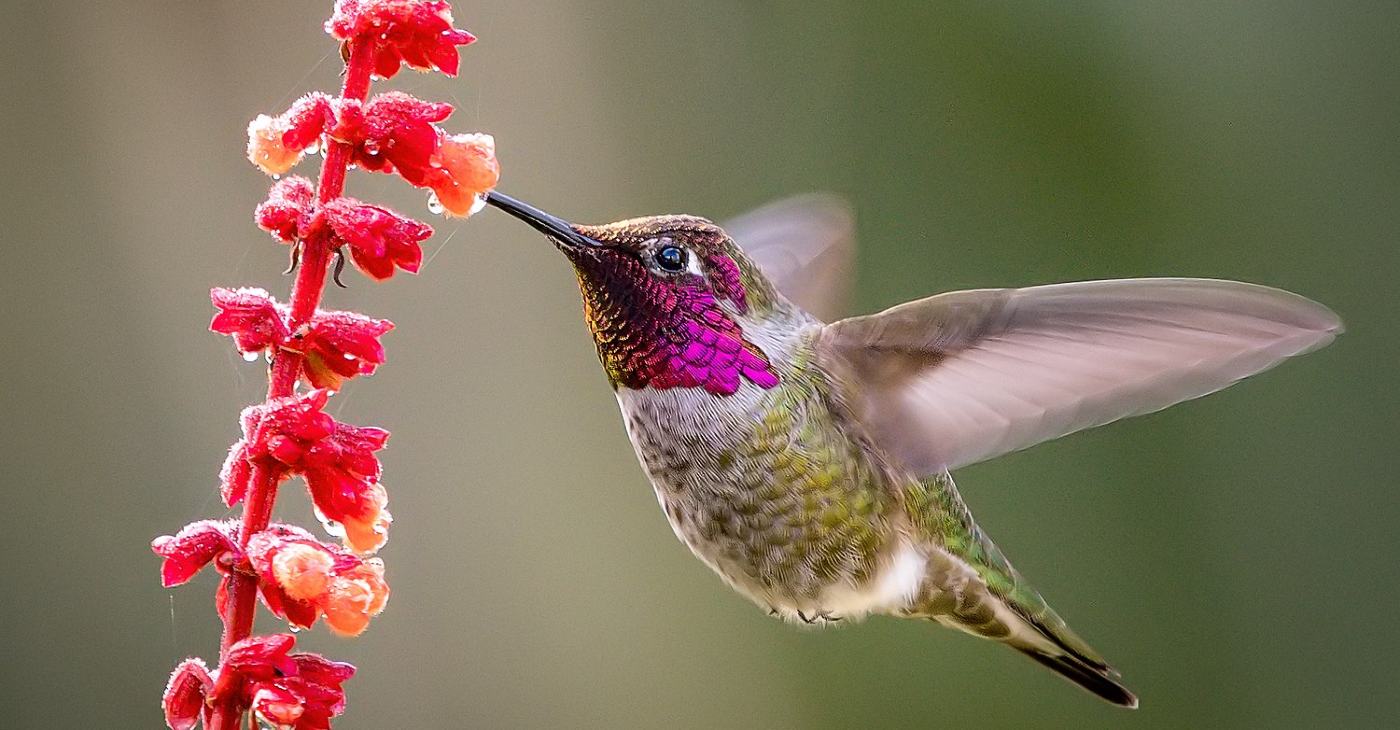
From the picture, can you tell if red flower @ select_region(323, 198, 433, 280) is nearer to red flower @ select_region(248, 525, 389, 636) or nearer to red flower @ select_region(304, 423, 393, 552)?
red flower @ select_region(304, 423, 393, 552)

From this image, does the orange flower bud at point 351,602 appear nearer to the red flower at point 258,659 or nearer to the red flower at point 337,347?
the red flower at point 258,659

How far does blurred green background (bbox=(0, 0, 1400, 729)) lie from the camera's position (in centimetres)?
413

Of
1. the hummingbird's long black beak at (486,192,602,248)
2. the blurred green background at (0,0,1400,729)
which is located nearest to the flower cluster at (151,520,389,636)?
the hummingbird's long black beak at (486,192,602,248)

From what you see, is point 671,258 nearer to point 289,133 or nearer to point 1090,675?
point 289,133

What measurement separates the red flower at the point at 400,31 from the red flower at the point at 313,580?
0.47m

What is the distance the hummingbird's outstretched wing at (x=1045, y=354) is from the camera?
6.09ft

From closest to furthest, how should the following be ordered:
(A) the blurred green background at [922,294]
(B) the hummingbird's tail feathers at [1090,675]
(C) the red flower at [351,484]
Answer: (C) the red flower at [351,484]
(B) the hummingbird's tail feathers at [1090,675]
(A) the blurred green background at [922,294]

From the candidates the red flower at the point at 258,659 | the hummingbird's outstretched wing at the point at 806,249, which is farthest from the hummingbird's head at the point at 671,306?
the red flower at the point at 258,659

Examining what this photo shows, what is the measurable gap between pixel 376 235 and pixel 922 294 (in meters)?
3.44

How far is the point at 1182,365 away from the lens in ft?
6.35

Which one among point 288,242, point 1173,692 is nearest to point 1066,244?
point 1173,692

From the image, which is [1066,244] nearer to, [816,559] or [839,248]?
[839,248]

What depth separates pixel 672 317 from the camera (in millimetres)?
2342

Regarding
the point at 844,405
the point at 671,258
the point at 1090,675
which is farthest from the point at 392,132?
the point at 1090,675
